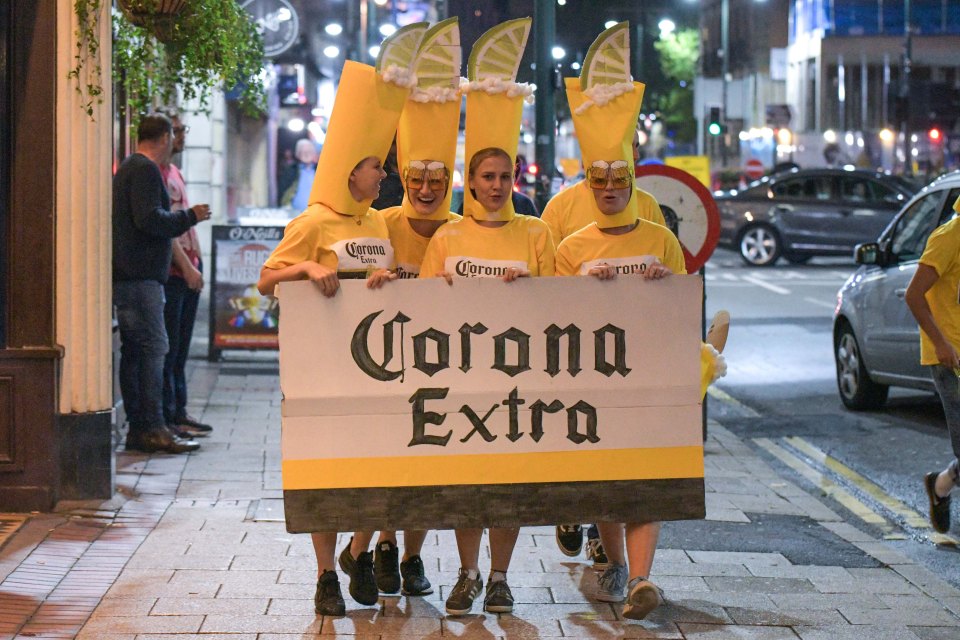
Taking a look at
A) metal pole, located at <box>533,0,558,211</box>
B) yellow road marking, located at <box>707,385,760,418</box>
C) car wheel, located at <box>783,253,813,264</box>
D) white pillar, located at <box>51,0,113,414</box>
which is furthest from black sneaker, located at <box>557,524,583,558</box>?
car wheel, located at <box>783,253,813,264</box>

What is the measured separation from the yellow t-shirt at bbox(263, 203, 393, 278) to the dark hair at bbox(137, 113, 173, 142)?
3.64 metres

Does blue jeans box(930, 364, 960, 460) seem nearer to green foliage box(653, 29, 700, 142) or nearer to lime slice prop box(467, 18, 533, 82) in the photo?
lime slice prop box(467, 18, 533, 82)

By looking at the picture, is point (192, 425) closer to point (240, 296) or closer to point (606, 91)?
point (240, 296)

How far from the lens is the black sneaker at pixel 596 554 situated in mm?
6336

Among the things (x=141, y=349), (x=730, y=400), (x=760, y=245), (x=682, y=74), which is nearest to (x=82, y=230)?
(x=141, y=349)

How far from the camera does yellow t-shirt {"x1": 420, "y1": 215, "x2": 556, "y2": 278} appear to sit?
5.37 m

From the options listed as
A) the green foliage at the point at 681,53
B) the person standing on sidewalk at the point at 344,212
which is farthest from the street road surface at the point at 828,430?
the green foliage at the point at 681,53

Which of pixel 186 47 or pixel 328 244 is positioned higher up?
pixel 186 47

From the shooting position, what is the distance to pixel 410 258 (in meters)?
5.76

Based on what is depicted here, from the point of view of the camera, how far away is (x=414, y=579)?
19.1 feet

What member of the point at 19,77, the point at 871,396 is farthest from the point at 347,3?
the point at 19,77

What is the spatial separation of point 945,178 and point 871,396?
2.33 m

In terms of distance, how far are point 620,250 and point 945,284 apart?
2.17 metres

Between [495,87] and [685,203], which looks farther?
[685,203]
